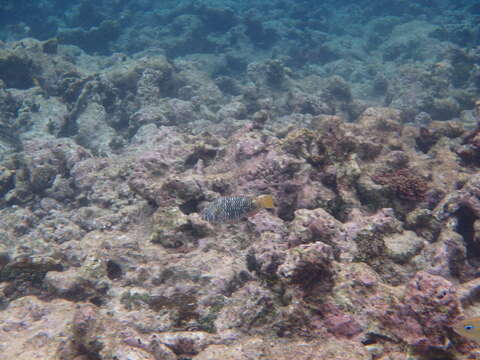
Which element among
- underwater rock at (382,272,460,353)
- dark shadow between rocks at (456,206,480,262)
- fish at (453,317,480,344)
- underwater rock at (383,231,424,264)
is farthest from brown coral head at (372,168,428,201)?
fish at (453,317,480,344)

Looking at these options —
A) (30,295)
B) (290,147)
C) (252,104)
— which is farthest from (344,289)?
(252,104)

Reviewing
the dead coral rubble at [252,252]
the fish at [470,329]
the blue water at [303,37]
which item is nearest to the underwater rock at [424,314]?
the dead coral rubble at [252,252]

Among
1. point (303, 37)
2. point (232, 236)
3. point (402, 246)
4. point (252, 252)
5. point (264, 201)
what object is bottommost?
point (232, 236)

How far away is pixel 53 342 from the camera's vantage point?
314 cm

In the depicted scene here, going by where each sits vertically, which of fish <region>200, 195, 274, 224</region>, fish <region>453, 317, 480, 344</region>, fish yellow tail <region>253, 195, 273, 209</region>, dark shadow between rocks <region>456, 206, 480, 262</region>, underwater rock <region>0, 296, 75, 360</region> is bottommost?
underwater rock <region>0, 296, 75, 360</region>

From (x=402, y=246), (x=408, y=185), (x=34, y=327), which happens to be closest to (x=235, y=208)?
(x=402, y=246)

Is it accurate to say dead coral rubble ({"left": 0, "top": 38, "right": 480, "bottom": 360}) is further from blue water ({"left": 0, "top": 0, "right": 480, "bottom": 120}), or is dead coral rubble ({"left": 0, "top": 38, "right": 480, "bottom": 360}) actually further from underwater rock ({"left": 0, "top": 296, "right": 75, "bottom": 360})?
blue water ({"left": 0, "top": 0, "right": 480, "bottom": 120})

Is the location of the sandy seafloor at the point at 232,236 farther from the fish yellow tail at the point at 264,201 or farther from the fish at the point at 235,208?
the fish yellow tail at the point at 264,201

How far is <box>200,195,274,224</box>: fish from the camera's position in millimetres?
A: 3875

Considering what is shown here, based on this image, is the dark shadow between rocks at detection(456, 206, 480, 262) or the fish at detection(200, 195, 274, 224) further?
the dark shadow between rocks at detection(456, 206, 480, 262)

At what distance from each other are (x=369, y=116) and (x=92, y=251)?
6888mm

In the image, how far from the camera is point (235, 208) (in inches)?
156

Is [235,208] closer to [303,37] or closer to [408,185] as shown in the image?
[408,185]

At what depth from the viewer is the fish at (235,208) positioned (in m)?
3.88
